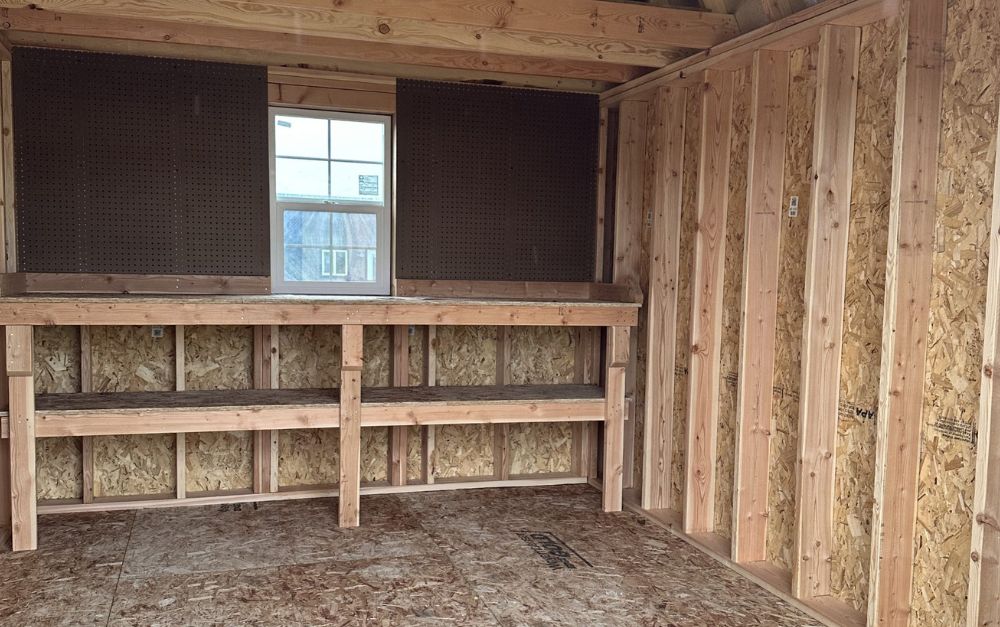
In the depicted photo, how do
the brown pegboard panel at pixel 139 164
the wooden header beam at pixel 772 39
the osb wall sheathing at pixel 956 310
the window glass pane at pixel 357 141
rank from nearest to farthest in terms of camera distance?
the osb wall sheathing at pixel 956 310 → the wooden header beam at pixel 772 39 → the brown pegboard panel at pixel 139 164 → the window glass pane at pixel 357 141

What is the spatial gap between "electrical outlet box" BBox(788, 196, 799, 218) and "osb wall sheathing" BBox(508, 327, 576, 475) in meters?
2.00

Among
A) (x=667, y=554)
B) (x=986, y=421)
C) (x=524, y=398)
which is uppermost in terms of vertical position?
(x=986, y=421)

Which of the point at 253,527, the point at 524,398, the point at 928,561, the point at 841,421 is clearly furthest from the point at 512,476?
the point at 928,561

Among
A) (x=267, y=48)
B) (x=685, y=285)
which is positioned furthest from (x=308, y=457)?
(x=685, y=285)

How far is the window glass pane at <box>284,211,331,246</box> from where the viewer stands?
16.0 feet

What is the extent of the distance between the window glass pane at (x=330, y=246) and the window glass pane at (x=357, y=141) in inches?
13.9

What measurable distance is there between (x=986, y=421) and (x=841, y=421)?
781 mm

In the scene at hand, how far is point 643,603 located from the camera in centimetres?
346

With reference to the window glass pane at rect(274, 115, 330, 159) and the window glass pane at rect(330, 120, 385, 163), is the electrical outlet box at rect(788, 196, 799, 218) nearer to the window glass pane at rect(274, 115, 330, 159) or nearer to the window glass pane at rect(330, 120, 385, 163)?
the window glass pane at rect(330, 120, 385, 163)

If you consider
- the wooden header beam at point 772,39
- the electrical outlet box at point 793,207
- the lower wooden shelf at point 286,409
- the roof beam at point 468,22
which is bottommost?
the lower wooden shelf at point 286,409

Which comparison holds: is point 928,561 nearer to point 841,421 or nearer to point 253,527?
point 841,421

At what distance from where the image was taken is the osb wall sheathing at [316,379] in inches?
195

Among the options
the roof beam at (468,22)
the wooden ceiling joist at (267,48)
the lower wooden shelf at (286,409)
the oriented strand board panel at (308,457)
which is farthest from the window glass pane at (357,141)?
the oriented strand board panel at (308,457)

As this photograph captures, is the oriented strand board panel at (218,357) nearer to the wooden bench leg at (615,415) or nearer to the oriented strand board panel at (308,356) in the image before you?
the oriented strand board panel at (308,356)
